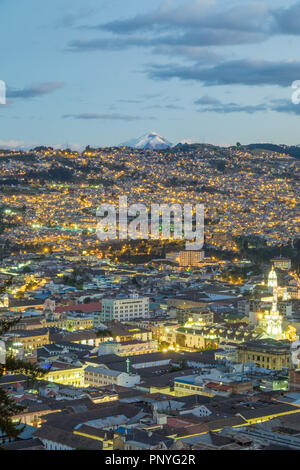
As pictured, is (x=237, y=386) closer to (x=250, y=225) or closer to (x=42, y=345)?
(x=42, y=345)

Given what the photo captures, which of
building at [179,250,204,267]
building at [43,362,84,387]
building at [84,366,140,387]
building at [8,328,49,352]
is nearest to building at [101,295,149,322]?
building at [8,328,49,352]

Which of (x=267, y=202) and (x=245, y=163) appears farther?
(x=245, y=163)

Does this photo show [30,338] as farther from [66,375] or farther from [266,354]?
[266,354]

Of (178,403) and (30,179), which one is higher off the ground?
(30,179)

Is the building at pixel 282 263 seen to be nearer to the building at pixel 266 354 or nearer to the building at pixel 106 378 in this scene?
the building at pixel 266 354

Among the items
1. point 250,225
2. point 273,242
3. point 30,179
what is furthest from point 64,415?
point 30,179
